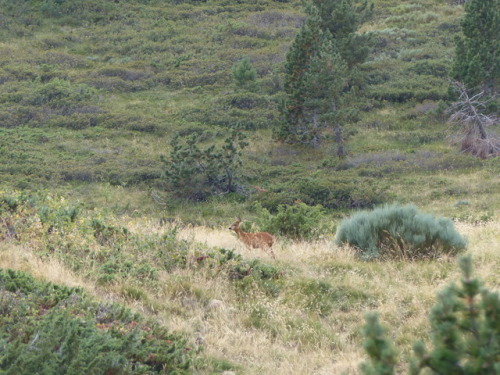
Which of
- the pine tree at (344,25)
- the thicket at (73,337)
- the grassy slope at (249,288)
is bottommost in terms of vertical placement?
the pine tree at (344,25)

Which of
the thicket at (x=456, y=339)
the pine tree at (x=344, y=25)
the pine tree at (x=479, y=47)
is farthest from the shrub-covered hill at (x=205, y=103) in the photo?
the thicket at (x=456, y=339)

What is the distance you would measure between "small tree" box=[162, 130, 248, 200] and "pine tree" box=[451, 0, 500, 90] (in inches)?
414

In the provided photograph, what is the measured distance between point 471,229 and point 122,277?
5.78 meters

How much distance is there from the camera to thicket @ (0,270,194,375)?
10.9 ft

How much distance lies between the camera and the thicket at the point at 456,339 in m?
2.24

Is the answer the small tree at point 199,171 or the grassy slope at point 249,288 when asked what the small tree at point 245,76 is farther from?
the grassy slope at point 249,288

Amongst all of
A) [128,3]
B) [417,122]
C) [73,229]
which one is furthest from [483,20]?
[128,3]

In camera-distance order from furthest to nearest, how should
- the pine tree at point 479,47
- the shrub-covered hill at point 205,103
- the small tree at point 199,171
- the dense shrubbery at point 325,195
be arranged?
the pine tree at point 479,47, the shrub-covered hill at point 205,103, the small tree at point 199,171, the dense shrubbery at point 325,195

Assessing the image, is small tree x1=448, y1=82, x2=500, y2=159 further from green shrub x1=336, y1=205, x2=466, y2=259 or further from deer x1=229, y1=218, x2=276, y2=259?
deer x1=229, y1=218, x2=276, y2=259

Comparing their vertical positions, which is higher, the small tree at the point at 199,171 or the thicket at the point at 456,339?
the thicket at the point at 456,339

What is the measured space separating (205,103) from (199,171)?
9.72m

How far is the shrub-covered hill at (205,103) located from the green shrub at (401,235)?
6854mm

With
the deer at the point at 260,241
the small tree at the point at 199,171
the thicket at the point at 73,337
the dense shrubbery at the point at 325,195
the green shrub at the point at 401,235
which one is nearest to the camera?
the thicket at the point at 73,337

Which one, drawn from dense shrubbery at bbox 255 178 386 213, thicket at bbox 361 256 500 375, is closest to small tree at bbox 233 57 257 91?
dense shrubbery at bbox 255 178 386 213
